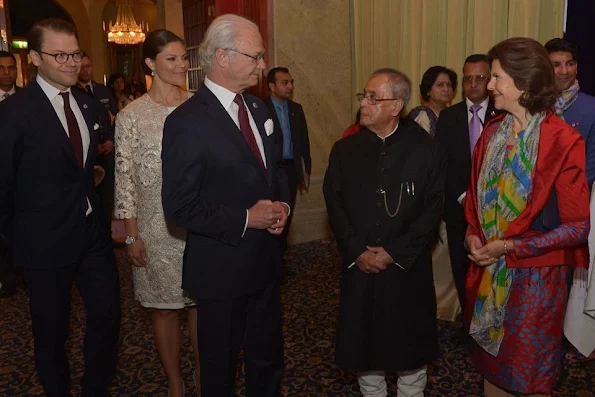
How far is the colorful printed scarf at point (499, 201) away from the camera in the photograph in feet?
7.20

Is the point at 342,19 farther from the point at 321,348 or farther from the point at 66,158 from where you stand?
the point at 66,158

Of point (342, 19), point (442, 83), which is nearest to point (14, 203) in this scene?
point (442, 83)

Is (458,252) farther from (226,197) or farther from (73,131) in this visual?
(73,131)

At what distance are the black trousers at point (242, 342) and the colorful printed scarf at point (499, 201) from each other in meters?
0.84

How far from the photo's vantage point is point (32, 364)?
12.1ft

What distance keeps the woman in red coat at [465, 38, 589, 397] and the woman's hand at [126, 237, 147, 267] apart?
1.57m

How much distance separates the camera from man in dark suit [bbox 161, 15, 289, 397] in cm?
213

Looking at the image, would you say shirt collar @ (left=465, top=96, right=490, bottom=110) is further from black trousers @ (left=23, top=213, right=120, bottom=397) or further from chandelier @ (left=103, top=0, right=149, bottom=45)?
chandelier @ (left=103, top=0, right=149, bottom=45)

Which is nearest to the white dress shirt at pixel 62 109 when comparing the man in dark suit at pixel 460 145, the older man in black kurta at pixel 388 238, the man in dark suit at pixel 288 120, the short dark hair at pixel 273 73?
the older man in black kurta at pixel 388 238

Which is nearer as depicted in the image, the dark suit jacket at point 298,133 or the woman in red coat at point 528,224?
the woman in red coat at point 528,224

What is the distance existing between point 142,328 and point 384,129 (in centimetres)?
258

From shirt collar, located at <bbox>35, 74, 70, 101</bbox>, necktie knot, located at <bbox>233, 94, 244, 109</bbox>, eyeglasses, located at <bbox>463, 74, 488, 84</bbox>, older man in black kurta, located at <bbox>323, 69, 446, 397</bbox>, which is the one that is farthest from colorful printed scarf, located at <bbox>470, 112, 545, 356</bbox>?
shirt collar, located at <bbox>35, 74, 70, 101</bbox>

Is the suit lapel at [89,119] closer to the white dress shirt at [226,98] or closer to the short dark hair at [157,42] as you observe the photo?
the short dark hair at [157,42]

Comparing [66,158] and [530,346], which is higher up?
[66,158]
